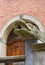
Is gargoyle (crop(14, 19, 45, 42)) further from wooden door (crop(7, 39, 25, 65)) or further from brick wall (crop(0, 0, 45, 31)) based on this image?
wooden door (crop(7, 39, 25, 65))

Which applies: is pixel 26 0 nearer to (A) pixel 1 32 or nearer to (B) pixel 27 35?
(A) pixel 1 32

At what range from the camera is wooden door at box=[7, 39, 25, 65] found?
5.53m

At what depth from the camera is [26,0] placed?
5441mm

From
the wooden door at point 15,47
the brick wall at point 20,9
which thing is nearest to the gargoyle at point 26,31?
the brick wall at point 20,9

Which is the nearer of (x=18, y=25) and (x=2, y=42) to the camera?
(x=18, y=25)

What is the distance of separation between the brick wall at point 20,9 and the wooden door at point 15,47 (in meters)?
0.53

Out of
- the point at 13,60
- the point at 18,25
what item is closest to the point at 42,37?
the point at 18,25

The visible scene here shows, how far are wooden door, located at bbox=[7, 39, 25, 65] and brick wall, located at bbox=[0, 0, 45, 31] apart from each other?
534 mm

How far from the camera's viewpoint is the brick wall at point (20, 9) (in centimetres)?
522

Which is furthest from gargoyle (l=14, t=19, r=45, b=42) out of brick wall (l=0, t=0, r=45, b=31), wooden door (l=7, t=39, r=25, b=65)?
wooden door (l=7, t=39, r=25, b=65)

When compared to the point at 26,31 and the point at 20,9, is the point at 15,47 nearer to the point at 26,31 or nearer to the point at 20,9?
the point at 20,9

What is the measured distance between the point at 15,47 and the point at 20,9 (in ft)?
3.08

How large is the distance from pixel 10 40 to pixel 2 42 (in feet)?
0.96

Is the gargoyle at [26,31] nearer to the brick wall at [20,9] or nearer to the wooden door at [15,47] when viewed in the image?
the brick wall at [20,9]
